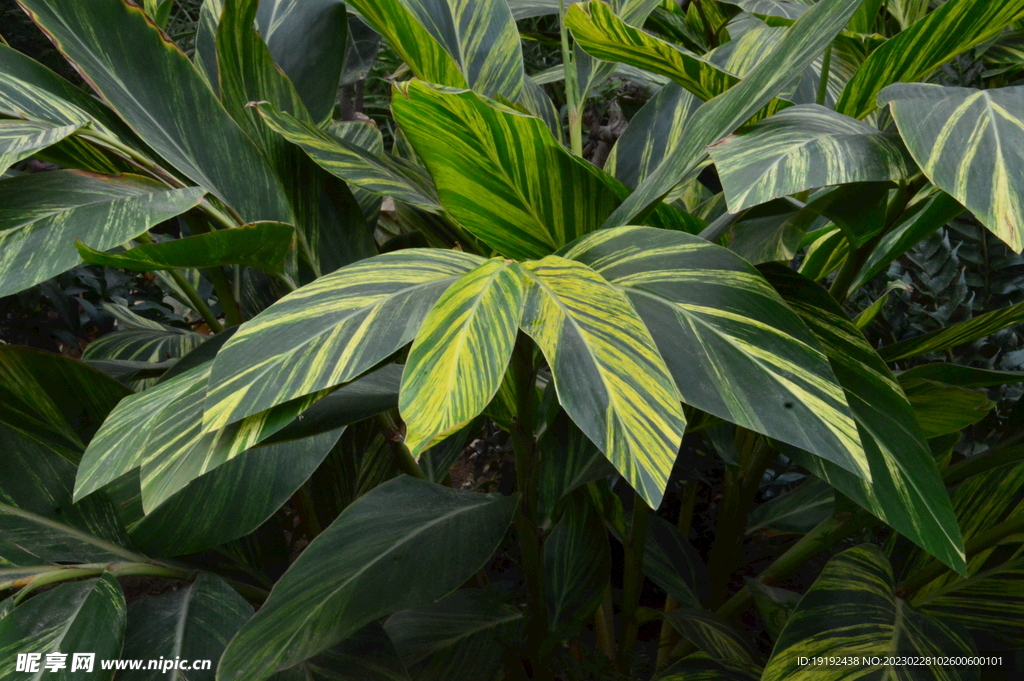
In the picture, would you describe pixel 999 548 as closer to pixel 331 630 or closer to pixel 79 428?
pixel 331 630

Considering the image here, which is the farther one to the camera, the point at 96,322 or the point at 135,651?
the point at 96,322

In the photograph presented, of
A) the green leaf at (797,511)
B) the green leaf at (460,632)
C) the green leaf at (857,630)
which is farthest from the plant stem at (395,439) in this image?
the green leaf at (797,511)

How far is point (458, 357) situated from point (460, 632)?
543mm

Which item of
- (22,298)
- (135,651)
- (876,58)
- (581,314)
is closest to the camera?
(581,314)

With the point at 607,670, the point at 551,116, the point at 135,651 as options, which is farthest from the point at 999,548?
the point at 135,651

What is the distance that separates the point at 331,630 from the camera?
57cm

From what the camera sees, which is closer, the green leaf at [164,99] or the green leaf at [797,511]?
the green leaf at [164,99]

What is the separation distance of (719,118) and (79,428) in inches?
24.8

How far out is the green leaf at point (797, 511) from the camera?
36.3 inches

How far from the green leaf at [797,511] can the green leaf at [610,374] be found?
0.64 meters

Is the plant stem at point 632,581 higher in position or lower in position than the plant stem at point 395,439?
lower

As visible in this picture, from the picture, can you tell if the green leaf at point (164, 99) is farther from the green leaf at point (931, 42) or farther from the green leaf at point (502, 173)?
the green leaf at point (931, 42)

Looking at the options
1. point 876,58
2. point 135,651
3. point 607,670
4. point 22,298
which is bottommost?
point 607,670

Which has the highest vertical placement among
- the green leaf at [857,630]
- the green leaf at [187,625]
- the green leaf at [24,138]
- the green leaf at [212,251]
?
the green leaf at [24,138]
